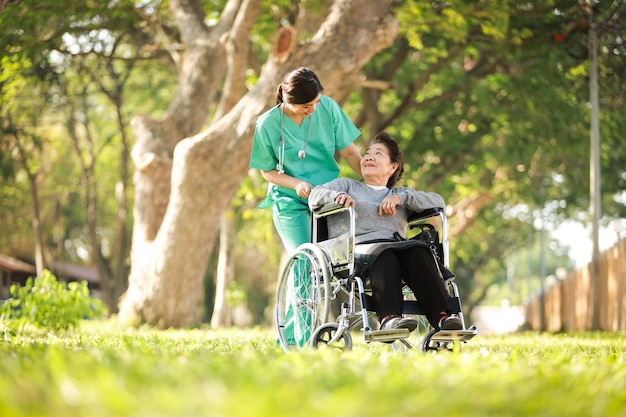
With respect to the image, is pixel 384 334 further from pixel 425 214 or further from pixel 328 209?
pixel 425 214

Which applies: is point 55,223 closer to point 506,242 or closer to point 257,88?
point 506,242

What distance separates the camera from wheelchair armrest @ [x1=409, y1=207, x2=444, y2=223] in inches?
205

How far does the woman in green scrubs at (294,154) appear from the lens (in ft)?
18.4

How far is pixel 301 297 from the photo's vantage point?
546 cm

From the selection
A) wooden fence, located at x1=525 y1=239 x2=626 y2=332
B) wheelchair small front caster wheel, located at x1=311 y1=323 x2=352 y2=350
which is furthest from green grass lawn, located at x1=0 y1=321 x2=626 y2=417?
wooden fence, located at x1=525 y1=239 x2=626 y2=332

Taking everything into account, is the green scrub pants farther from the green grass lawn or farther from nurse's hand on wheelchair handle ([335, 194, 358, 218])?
the green grass lawn

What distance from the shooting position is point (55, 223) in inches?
1136

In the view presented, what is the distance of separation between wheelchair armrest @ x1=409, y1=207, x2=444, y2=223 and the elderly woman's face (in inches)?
11.7

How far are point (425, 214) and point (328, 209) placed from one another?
64 centimetres

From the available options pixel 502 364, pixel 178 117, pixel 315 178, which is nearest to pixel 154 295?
pixel 178 117

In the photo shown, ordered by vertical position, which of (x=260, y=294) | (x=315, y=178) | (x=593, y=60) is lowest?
(x=260, y=294)

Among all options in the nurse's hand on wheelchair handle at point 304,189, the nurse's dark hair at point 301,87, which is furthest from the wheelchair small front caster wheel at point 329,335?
the nurse's dark hair at point 301,87

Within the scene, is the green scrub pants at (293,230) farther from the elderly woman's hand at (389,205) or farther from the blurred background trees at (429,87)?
the blurred background trees at (429,87)

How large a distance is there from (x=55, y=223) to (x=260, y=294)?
869cm
